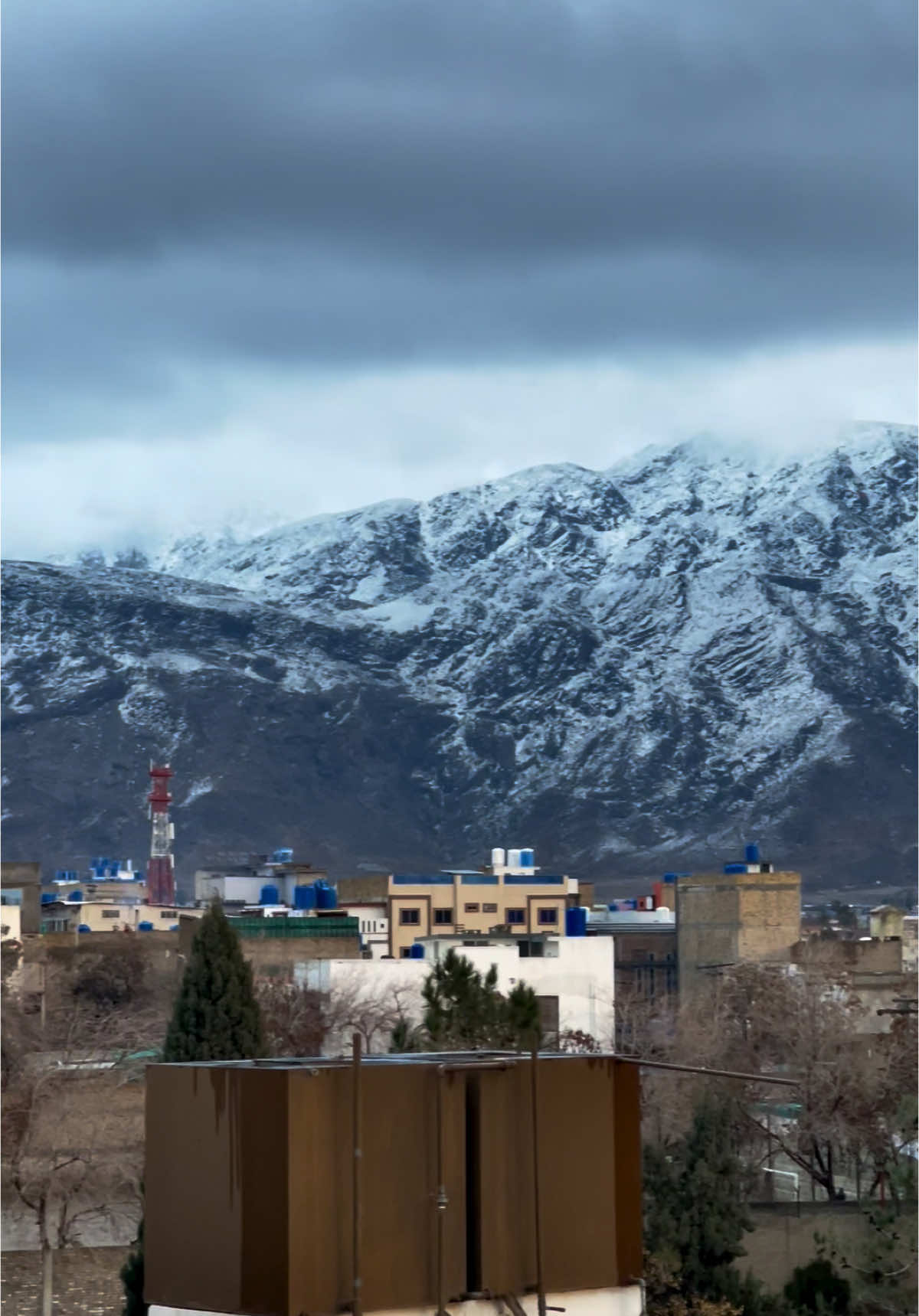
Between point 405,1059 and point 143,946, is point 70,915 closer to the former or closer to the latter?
point 143,946

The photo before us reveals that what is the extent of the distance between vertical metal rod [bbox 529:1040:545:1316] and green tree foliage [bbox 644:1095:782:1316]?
1751cm

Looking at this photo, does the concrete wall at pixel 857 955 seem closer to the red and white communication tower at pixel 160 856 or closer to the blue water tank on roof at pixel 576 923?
the blue water tank on roof at pixel 576 923

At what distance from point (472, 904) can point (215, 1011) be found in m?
63.4

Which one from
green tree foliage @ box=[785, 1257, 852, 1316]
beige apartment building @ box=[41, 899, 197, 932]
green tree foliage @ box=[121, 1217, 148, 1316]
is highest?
beige apartment building @ box=[41, 899, 197, 932]

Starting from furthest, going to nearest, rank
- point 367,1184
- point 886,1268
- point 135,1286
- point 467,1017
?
1. point 886,1268
2. point 467,1017
3. point 135,1286
4. point 367,1184

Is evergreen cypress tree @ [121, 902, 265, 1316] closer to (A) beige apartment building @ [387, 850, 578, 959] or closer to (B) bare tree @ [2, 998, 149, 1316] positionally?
(B) bare tree @ [2, 998, 149, 1316]

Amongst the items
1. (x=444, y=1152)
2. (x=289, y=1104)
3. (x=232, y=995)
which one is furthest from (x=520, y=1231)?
(x=232, y=995)

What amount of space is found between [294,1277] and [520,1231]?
126 centimetres

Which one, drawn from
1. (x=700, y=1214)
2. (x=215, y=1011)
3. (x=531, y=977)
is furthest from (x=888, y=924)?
(x=215, y=1011)

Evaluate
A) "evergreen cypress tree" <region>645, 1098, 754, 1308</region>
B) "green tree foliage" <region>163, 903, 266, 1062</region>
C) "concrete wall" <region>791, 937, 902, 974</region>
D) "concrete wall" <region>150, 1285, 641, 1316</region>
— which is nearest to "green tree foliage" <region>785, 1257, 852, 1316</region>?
"evergreen cypress tree" <region>645, 1098, 754, 1308</region>

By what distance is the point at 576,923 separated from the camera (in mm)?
85062

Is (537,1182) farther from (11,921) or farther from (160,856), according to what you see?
(160,856)

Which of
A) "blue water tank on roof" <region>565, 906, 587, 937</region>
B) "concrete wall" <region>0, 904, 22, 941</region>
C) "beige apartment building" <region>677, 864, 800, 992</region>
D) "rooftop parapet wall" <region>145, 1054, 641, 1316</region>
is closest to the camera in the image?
"rooftop parapet wall" <region>145, 1054, 641, 1316</region>

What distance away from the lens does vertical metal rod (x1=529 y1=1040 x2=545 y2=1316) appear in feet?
41.5
